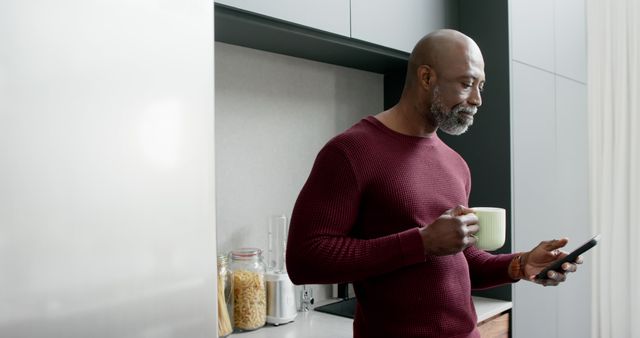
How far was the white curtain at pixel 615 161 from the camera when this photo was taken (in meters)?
2.74

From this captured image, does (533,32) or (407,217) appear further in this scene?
(533,32)

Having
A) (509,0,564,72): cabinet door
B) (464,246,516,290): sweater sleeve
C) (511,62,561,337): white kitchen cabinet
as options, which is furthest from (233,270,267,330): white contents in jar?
(509,0,564,72): cabinet door

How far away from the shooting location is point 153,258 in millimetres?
813

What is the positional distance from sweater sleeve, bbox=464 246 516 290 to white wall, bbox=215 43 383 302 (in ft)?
2.51

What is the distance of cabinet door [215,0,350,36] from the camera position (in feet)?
4.69

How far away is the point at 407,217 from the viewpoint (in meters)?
1.13

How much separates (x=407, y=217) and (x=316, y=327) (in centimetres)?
70

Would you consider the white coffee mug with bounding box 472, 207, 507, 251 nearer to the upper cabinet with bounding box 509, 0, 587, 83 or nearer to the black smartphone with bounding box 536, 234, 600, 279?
the black smartphone with bounding box 536, 234, 600, 279

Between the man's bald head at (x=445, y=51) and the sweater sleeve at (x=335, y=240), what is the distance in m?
0.30

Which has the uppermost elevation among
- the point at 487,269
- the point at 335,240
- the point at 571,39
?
the point at 571,39

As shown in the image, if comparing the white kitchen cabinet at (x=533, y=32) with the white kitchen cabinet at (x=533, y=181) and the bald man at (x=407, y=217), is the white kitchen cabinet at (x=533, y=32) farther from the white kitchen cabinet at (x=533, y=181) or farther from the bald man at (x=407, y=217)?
the bald man at (x=407, y=217)

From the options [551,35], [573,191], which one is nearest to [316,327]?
[573,191]

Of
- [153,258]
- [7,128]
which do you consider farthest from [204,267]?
[7,128]

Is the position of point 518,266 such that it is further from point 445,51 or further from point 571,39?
point 571,39
